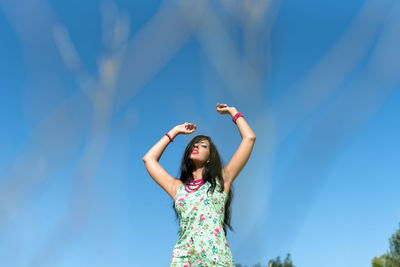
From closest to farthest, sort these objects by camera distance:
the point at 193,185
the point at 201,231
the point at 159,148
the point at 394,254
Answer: the point at 201,231 < the point at 193,185 < the point at 159,148 < the point at 394,254

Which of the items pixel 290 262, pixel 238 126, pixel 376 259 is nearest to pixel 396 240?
pixel 290 262

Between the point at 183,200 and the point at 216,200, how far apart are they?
30cm

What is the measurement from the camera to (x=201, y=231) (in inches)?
139

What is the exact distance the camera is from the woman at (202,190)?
135 inches

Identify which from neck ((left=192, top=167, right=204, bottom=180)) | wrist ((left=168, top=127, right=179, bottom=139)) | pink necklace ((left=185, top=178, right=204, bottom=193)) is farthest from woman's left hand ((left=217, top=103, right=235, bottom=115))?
pink necklace ((left=185, top=178, right=204, bottom=193))

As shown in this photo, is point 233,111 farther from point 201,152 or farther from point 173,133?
point 173,133

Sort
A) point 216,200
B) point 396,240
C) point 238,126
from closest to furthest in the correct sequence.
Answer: point 216,200 → point 238,126 → point 396,240

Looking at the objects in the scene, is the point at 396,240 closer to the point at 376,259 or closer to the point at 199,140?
the point at 376,259

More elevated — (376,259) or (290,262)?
(376,259)

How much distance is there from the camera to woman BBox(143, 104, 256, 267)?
11.3 feet

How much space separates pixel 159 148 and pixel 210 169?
602 mm

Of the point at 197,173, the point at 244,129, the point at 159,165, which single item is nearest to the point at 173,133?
the point at 159,165

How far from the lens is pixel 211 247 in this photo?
3.42 m

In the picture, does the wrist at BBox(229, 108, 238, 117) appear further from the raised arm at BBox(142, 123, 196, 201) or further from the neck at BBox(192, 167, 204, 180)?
the neck at BBox(192, 167, 204, 180)
